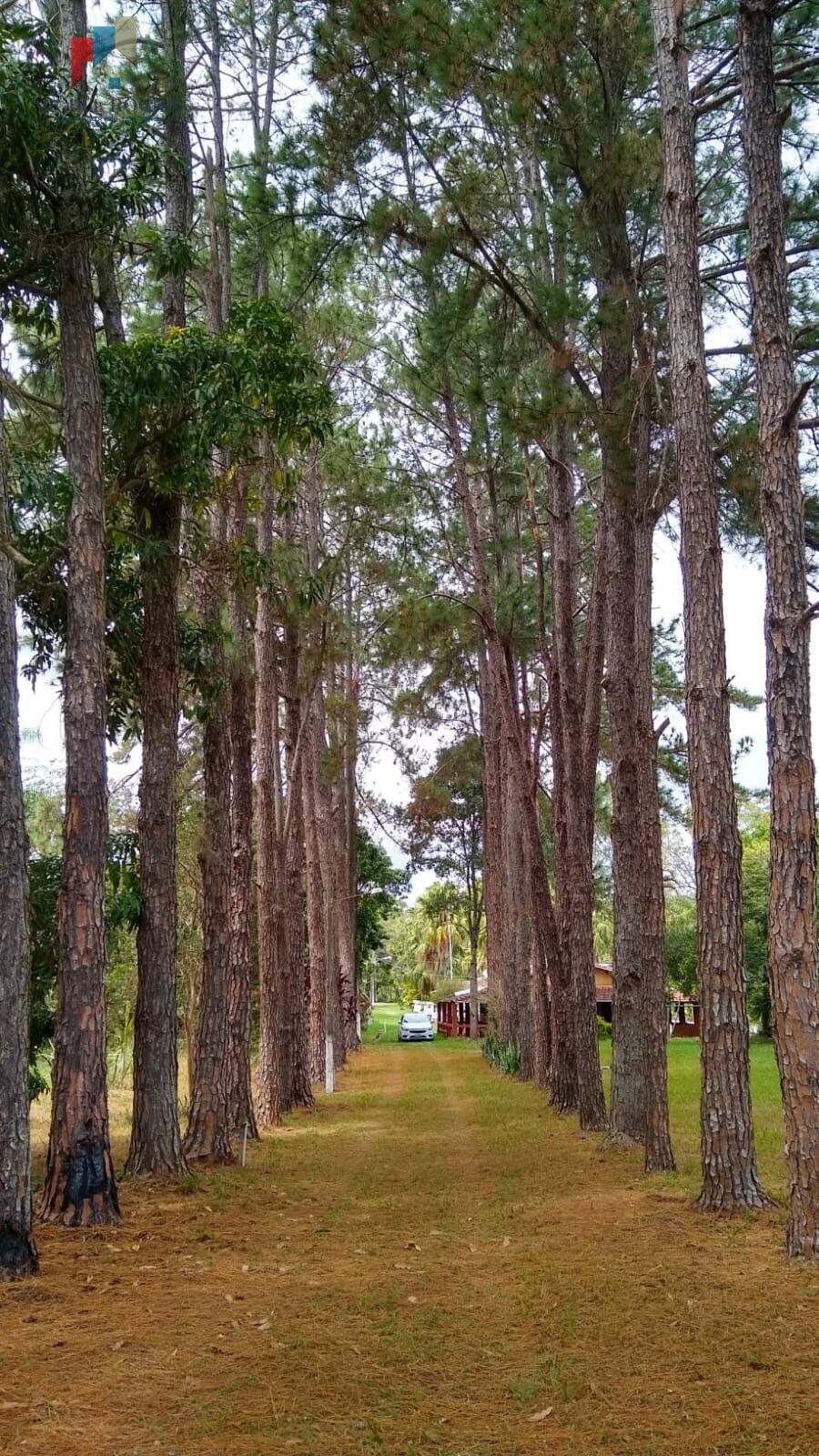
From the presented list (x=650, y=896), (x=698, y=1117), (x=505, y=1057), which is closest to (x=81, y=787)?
(x=650, y=896)

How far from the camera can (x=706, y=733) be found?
7961 millimetres

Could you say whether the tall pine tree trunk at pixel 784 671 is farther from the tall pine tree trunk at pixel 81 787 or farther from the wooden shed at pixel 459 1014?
A: the wooden shed at pixel 459 1014

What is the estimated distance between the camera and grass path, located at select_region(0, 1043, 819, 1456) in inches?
162

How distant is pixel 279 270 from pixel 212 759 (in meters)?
6.55

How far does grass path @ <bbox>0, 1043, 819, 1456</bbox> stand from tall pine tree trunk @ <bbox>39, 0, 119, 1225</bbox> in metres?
0.54

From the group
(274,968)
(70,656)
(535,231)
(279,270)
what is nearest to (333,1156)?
(274,968)

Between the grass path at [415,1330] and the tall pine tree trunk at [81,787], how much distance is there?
0.54 metres

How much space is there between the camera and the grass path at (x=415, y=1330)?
411cm

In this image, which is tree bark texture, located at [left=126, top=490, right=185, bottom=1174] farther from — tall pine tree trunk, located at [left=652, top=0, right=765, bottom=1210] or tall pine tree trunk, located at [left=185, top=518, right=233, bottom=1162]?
tall pine tree trunk, located at [left=652, top=0, right=765, bottom=1210]

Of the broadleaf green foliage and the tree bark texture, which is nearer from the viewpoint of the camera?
the tree bark texture

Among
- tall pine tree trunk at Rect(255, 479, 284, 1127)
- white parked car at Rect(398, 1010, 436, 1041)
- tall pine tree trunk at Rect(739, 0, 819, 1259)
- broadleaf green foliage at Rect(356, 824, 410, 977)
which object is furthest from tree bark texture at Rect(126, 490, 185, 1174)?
white parked car at Rect(398, 1010, 436, 1041)

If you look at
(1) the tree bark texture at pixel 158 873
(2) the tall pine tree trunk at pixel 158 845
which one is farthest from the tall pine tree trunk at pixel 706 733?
(1) the tree bark texture at pixel 158 873

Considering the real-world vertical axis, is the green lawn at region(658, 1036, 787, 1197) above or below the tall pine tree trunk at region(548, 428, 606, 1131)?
below

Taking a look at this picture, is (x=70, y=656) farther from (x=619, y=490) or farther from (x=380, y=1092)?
(x=380, y=1092)
